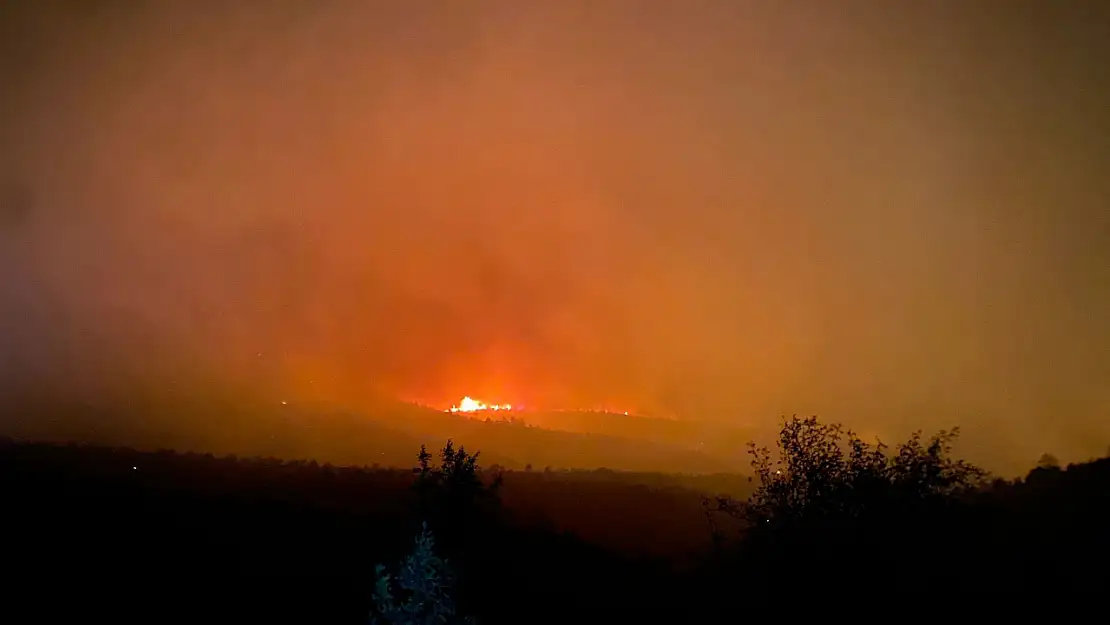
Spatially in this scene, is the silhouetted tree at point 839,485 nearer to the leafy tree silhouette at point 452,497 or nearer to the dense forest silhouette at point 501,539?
the dense forest silhouette at point 501,539

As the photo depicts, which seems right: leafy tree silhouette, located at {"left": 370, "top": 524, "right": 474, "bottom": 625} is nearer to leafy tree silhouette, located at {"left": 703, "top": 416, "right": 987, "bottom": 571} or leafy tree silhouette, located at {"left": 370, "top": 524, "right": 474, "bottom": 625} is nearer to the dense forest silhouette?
the dense forest silhouette

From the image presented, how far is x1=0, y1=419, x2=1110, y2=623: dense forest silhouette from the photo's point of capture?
860 inches

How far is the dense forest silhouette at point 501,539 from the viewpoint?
21.8 metres

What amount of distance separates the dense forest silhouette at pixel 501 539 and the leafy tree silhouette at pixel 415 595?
0.07 meters

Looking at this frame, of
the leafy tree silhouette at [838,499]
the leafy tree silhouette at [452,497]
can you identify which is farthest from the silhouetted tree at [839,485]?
the leafy tree silhouette at [452,497]

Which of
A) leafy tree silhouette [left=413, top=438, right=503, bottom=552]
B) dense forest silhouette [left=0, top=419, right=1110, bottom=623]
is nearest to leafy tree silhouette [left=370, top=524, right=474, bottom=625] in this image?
dense forest silhouette [left=0, top=419, right=1110, bottom=623]

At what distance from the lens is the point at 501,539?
45.0m

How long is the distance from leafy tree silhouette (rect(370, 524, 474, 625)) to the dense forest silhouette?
0.23ft

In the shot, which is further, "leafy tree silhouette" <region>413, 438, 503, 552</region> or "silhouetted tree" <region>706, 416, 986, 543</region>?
"leafy tree silhouette" <region>413, 438, 503, 552</region>

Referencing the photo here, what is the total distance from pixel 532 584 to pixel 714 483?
55758 mm

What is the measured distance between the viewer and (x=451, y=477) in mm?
36031

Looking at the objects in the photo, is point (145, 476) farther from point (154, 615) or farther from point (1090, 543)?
point (1090, 543)

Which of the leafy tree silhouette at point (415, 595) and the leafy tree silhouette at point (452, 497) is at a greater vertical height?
the leafy tree silhouette at point (452, 497)

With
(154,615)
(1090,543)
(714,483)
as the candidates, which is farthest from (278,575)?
(714,483)
